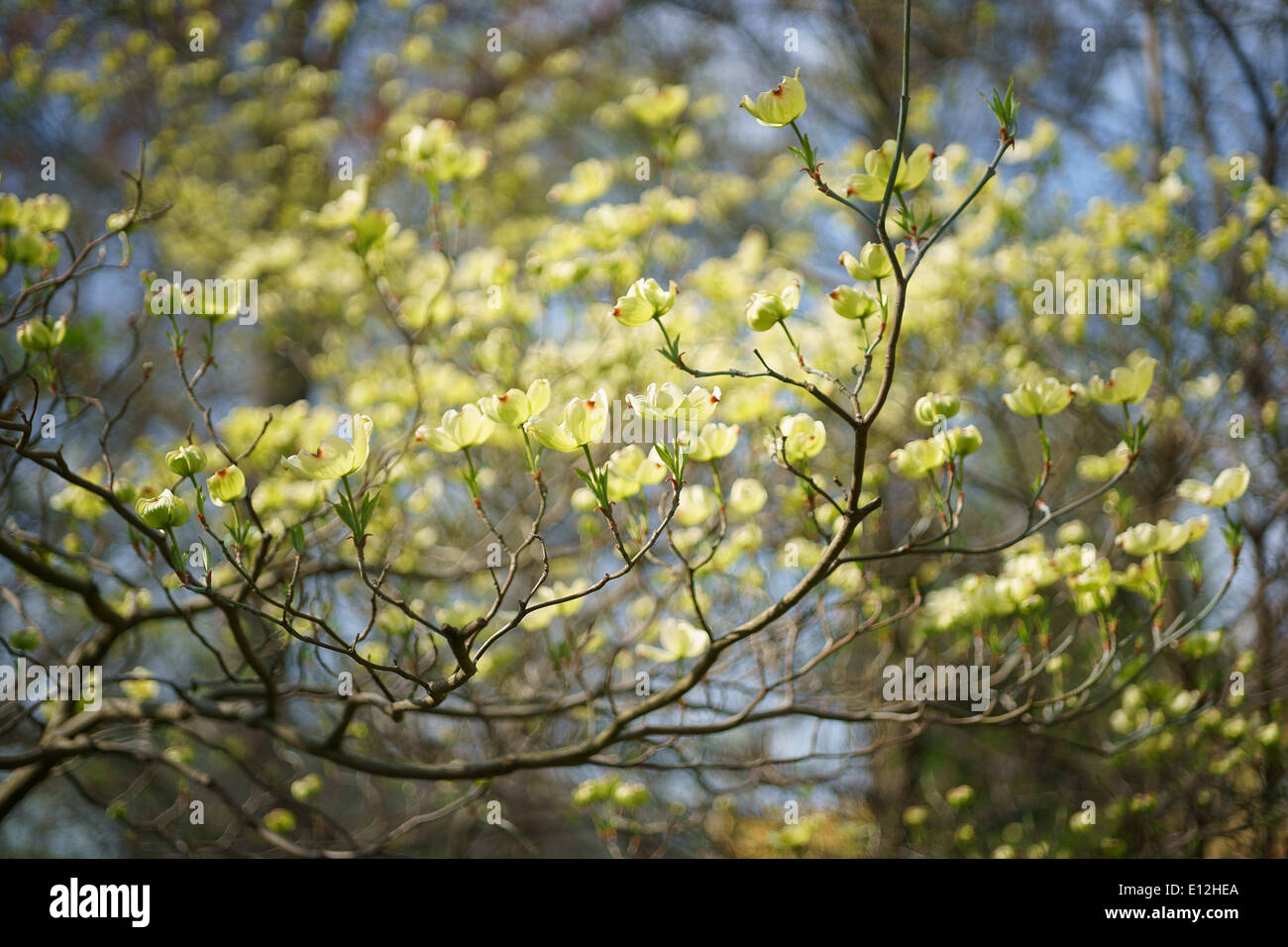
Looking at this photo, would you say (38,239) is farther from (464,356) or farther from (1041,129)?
(1041,129)

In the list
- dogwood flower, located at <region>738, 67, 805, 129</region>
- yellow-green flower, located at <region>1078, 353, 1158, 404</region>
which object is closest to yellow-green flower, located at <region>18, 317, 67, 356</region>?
dogwood flower, located at <region>738, 67, 805, 129</region>

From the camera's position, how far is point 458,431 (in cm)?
117

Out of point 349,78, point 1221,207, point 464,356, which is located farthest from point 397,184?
point 1221,207

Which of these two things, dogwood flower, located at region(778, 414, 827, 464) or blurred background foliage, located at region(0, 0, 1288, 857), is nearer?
dogwood flower, located at region(778, 414, 827, 464)

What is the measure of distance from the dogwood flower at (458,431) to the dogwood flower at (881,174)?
541 mm

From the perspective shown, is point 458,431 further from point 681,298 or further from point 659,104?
point 681,298

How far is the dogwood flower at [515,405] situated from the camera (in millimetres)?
1060

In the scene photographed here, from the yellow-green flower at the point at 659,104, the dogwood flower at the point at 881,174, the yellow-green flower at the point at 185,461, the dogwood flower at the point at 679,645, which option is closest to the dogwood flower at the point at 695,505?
the dogwood flower at the point at 679,645

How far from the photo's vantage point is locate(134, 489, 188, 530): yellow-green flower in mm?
1098

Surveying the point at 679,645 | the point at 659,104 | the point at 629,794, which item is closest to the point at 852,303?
the point at 679,645

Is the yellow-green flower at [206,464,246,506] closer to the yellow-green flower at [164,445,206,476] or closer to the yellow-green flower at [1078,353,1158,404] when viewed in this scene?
the yellow-green flower at [164,445,206,476]

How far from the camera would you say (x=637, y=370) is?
8.63 feet

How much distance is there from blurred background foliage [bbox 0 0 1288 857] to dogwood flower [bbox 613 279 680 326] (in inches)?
16.7

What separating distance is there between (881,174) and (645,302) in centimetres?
33
